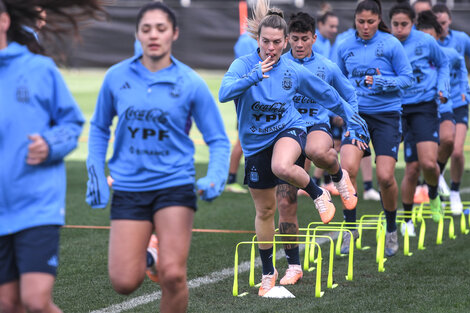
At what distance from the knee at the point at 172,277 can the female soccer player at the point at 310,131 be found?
259 centimetres

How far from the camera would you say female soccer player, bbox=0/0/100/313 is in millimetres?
4383

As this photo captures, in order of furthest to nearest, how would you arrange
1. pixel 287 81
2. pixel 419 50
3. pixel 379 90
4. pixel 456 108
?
1. pixel 456 108
2. pixel 419 50
3. pixel 379 90
4. pixel 287 81

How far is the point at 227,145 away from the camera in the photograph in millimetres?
5172

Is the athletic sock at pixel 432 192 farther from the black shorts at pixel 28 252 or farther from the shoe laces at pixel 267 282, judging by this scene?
the black shorts at pixel 28 252

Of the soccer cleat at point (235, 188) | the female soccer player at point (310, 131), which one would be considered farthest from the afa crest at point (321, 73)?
the soccer cleat at point (235, 188)

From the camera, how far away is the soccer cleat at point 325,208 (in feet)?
23.8

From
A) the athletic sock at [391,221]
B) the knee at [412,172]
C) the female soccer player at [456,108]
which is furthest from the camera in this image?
the female soccer player at [456,108]

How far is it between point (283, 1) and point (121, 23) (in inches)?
238

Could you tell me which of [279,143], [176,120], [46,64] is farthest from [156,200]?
[279,143]

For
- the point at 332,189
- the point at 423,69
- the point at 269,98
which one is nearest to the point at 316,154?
the point at 269,98

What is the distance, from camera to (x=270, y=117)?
6.91 m

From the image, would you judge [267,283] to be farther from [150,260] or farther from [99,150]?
[99,150]

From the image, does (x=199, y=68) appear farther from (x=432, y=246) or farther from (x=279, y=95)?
(x=279, y=95)

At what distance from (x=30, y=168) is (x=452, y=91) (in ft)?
26.8
